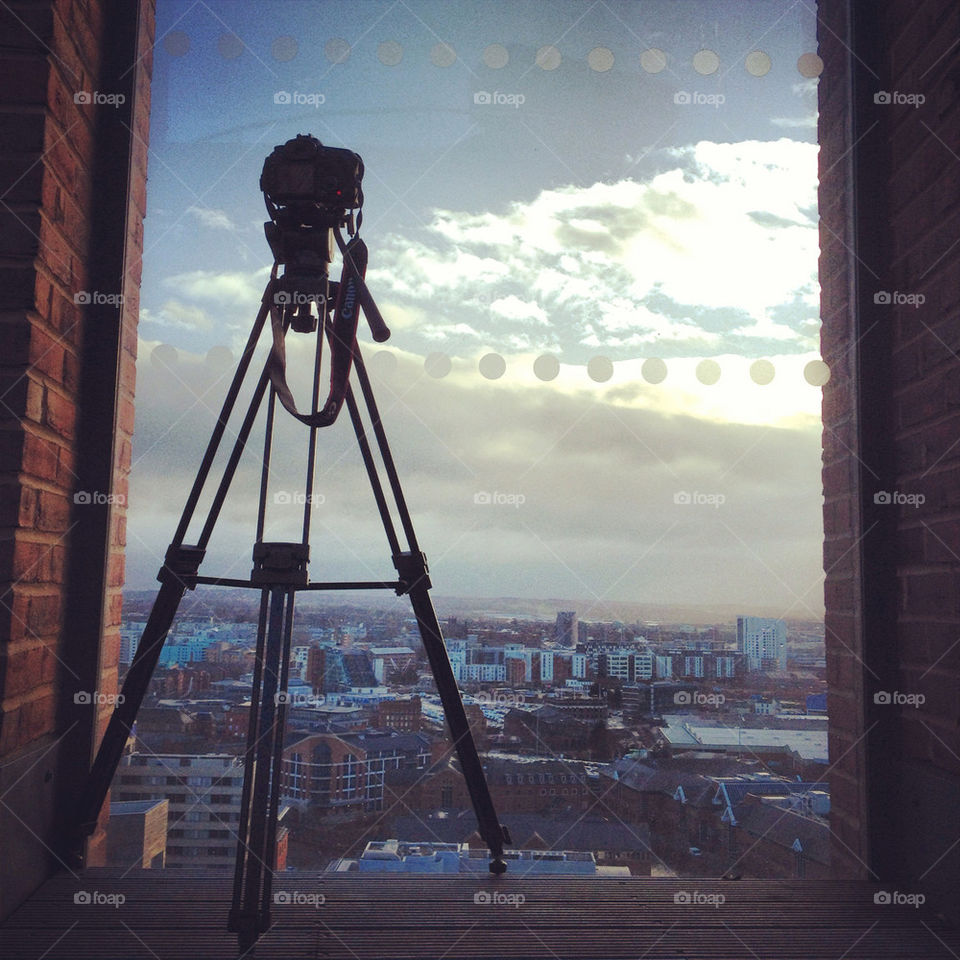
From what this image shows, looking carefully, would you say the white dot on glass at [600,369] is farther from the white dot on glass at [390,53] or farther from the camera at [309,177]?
the white dot on glass at [390,53]

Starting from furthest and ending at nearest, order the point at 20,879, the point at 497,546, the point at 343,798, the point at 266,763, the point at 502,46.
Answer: the point at 502,46 → the point at 497,546 → the point at 343,798 → the point at 20,879 → the point at 266,763

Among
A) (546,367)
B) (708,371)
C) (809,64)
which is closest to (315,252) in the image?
(546,367)

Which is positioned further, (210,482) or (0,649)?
(210,482)

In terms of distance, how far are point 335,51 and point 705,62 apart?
3.35 feet

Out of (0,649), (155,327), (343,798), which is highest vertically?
(155,327)

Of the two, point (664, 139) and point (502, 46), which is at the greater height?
point (502, 46)

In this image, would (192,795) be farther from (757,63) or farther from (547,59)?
(757,63)

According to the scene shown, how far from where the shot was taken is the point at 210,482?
1772mm

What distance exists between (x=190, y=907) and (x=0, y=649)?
641 millimetres

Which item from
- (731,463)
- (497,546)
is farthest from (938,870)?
(497,546)

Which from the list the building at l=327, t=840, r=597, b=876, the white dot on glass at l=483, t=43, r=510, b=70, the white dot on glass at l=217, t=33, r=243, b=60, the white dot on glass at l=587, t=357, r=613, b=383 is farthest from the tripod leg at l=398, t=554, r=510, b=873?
the white dot on glass at l=217, t=33, r=243, b=60

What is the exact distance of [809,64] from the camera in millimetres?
1968

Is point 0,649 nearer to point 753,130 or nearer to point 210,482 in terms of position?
point 210,482

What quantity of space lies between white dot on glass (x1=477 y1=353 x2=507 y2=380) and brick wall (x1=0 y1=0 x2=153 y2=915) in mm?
908
